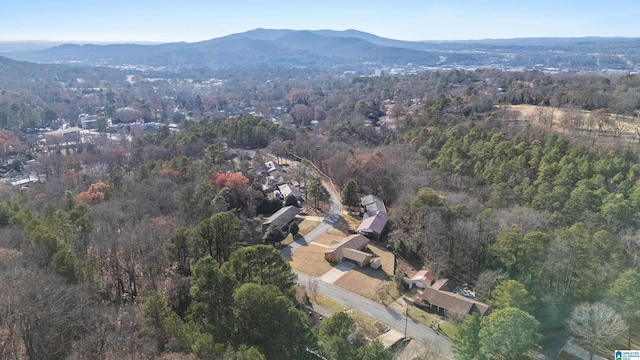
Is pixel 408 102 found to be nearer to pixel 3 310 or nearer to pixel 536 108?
pixel 536 108

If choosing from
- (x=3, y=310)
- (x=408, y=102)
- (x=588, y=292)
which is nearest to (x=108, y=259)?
(x=3, y=310)

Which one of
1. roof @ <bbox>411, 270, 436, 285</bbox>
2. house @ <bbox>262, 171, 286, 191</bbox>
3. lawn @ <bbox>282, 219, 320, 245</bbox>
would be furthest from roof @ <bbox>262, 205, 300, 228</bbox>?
roof @ <bbox>411, 270, 436, 285</bbox>

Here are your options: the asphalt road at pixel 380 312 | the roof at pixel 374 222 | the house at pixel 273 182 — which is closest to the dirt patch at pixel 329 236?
the roof at pixel 374 222

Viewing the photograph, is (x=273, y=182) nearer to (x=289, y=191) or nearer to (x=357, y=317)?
(x=289, y=191)

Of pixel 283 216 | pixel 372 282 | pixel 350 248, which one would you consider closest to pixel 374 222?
pixel 350 248

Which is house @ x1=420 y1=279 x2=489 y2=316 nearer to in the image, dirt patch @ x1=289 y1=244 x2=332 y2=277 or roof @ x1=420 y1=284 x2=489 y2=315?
roof @ x1=420 y1=284 x2=489 y2=315
